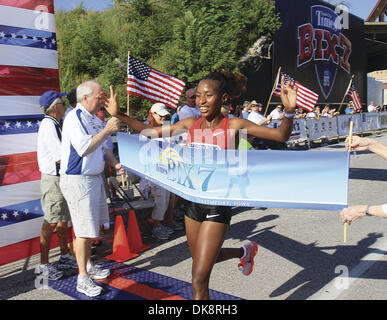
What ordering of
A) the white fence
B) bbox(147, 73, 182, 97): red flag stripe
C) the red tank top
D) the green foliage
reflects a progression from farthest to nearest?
1. the white fence
2. the green foliage
3. bbox(147, 73, 182, 97): red flag stripe
4. the red tank top

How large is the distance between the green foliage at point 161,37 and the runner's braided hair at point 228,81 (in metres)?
11.6

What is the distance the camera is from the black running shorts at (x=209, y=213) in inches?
124

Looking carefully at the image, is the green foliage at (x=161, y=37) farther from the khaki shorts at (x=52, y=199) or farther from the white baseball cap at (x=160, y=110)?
the khaki shorts at (x=52, y=199)

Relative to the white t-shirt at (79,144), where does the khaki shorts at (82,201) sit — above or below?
below

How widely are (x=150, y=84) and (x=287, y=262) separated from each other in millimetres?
5087

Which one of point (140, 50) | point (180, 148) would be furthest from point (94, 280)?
point (140, 50)

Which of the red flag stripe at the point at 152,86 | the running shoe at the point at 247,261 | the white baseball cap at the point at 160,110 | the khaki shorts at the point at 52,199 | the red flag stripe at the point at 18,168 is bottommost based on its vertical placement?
the running shoe at the point at 247,261

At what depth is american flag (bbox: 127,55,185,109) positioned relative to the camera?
7.80 metres

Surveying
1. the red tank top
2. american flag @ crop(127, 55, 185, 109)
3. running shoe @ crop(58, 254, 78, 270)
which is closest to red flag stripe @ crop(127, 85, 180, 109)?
american flag @ crop(127, 55, 185, 109)

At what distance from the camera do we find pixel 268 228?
6152 millimetres

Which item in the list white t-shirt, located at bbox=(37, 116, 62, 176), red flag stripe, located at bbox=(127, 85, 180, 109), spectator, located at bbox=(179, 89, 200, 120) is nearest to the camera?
white t-shirt, located at bbox=(37, 116, 62, 176)

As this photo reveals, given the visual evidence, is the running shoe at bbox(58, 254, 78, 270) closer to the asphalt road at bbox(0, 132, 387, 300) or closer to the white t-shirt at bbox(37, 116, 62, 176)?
the asphalt road at bbox(0, 132, 387, 300)

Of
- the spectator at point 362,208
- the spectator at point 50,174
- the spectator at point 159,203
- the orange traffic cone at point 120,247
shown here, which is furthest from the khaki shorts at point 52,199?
the spectator at point 362,208

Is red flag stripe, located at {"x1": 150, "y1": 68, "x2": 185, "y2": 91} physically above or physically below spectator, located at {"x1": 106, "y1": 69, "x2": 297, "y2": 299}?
above
